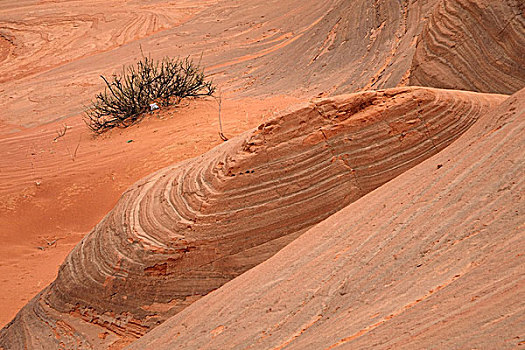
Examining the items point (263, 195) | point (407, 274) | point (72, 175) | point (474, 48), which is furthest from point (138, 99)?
point (407, 274)

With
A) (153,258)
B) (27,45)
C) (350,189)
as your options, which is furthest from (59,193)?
(27,45)

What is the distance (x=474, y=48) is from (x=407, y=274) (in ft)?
10.8

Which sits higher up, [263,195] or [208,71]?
[208,71]

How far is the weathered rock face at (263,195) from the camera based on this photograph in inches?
101

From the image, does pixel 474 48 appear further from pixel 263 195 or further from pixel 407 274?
pixel 407 274

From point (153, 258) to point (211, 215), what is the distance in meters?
0.40

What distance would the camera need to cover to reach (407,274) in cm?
165

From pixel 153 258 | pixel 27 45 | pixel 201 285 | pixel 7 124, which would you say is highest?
pixel 27 45

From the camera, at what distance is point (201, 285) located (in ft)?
8.46

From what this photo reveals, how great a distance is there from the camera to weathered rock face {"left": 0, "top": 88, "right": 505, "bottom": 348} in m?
2.57

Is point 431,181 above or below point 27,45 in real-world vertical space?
below

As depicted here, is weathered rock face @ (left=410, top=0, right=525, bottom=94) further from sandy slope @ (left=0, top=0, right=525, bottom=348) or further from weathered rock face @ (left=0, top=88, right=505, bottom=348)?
weathered rock face @ (left=0, top=88, right=505, bottom=348)

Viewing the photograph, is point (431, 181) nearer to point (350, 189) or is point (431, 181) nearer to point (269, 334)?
point (350, 189)

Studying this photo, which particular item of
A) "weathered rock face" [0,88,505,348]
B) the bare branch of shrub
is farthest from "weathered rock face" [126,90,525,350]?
the bare branch of shrub
